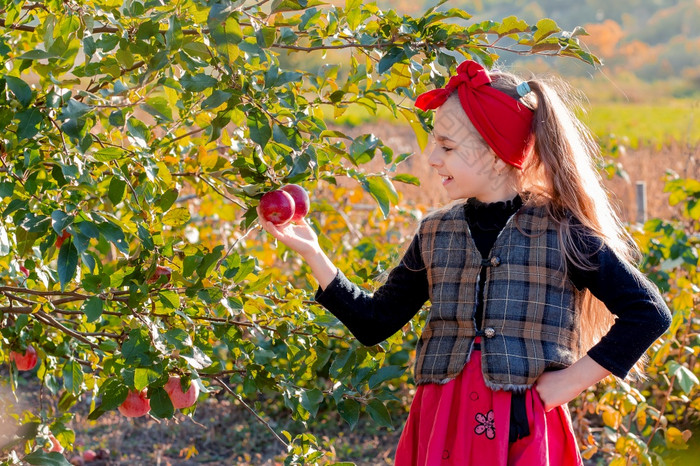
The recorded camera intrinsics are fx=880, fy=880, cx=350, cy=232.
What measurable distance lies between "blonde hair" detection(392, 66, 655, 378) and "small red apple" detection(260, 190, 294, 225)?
1.49 ft

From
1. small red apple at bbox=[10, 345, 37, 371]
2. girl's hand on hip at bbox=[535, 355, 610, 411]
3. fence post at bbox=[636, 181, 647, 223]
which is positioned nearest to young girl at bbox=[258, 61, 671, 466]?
girl's hand on hip at bbox=[535, 355, 610, 411]

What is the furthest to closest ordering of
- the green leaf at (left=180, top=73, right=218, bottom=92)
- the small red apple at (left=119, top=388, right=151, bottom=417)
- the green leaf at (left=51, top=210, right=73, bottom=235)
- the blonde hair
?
1. the small red apple at (left=119, top=388, right=151, bottom=417)
2. the blonde hair
3. the green leaf at (left=180, top=73, right=218, bottom=92)
4. the green leaf at (left=51, top=210, right=73, bottom=235)

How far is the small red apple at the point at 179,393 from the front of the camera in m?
1.79

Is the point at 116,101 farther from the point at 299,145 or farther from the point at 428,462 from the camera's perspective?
the point at 428,462

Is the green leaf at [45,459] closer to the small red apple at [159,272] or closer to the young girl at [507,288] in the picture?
the small red apple at [159,272]

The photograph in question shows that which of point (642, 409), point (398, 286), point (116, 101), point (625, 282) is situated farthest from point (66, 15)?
point (642, 409)

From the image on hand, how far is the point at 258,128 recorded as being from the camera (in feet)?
4.86

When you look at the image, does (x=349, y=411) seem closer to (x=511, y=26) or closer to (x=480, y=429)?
(x=480, y=429)

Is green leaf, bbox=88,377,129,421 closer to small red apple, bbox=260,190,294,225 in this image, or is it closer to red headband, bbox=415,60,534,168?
small red apple, bbox=260,190,294,225

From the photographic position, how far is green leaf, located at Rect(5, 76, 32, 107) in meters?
1.47

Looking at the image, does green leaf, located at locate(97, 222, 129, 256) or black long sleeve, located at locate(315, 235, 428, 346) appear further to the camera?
black long sleeve, located at locate(315, 235, 428, 346)

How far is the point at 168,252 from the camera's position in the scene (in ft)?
5.18

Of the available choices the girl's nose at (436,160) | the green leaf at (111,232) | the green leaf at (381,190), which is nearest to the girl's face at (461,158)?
the girl's nose at (436,160)

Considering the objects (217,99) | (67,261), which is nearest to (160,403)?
(67,261)
